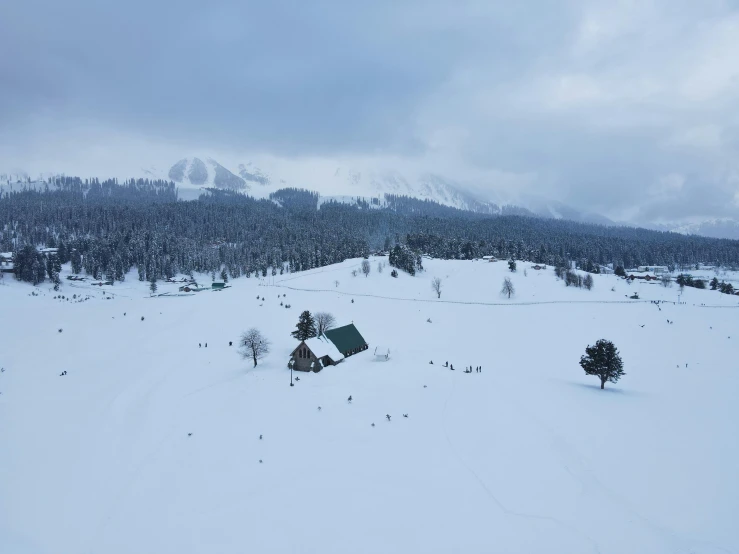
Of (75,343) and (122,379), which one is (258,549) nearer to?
(122,379)

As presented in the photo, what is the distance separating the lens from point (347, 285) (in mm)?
90562

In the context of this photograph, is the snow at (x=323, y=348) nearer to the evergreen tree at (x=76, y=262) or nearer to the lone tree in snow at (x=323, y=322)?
the lone tree in snow at (x=323, y=322)

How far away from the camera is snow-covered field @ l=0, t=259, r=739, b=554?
16.6 metres

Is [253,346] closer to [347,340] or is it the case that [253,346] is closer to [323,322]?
[347,340]

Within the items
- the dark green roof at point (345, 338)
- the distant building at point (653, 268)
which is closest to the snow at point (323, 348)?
the dark green roof at point (345, 338)

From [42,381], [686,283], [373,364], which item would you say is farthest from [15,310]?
[686,283]

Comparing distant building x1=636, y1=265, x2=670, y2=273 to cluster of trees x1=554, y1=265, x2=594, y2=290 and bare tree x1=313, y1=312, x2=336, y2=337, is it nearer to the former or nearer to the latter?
cluster of trees x1=554, y1=265, x2=594, y2=290

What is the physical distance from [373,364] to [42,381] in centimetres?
2954

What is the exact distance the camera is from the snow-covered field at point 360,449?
16.6 meters

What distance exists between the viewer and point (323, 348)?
133 ft

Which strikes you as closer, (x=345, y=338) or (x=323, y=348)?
(x=323, y=348)

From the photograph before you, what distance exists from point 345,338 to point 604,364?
25.7 m

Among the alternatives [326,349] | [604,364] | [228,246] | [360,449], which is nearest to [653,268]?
[604,364]

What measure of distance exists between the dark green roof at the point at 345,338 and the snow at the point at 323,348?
3.47 ft
